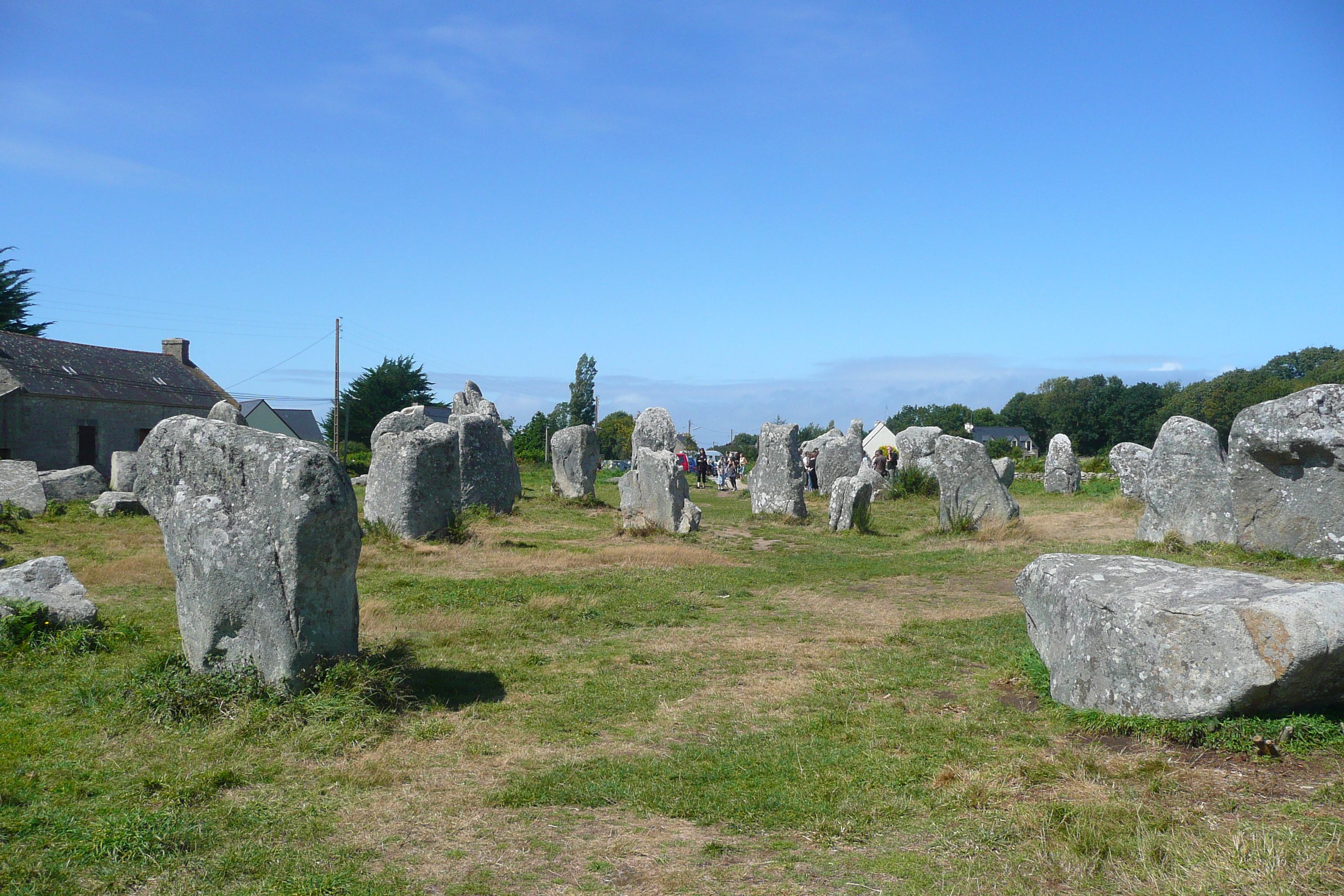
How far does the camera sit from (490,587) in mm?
11867

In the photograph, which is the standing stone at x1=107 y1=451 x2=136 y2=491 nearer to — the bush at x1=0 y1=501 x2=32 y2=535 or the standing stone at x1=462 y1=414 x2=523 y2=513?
the bush at x1=0 y1=501 x2=32 y2=535

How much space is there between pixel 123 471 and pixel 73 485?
3.30 metres

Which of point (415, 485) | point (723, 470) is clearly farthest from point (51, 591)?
point (723, 470)

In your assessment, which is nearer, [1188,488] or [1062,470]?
[1188,488]

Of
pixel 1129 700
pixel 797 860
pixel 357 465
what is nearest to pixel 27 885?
pixel 797 860

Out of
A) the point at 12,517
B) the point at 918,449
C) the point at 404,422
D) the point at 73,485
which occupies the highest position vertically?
the point at 404,422

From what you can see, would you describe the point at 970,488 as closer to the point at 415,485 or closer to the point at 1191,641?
the point at 415,485

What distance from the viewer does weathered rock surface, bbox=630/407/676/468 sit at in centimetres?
2809

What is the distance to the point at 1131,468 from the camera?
73.5 feet

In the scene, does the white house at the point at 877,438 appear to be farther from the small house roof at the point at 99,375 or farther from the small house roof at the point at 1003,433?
the small house roof at the point at 99,375

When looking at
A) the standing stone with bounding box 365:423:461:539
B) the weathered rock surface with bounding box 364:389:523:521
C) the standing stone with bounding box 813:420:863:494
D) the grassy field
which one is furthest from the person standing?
the grassy field

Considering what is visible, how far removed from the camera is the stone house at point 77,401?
3098 cm

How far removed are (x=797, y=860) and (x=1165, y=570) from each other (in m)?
3.51

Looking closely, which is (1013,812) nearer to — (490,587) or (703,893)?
(703,893)
